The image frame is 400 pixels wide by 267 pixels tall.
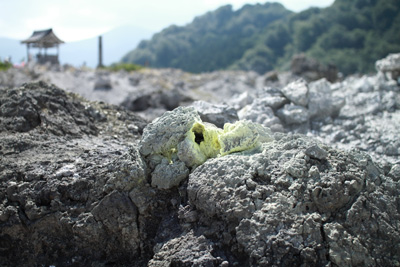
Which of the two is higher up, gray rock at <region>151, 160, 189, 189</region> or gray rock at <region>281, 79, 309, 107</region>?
gray rock at <region>281, 79, 309, 107</region>

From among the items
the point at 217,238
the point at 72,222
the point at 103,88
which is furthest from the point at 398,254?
the point at 103,88

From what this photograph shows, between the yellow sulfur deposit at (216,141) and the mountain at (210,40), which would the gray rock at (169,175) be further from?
the mountain at (210,40)

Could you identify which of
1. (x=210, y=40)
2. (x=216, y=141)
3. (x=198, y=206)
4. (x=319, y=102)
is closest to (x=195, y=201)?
(x=198, y=206)

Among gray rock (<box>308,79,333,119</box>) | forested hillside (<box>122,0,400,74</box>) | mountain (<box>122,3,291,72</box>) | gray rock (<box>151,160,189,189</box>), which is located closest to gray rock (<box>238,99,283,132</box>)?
gray rock (<box>308,79,333,119</box>)

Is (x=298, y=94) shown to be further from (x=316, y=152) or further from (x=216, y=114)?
(x=316, y=152)

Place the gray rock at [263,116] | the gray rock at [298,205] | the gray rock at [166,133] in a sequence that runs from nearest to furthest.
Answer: the gray rock at [298,205], the gray rock at [166,133], the gray rock at [263,116]

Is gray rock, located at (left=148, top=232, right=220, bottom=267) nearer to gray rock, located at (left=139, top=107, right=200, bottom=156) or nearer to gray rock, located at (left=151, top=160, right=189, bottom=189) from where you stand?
gray rock, located at (left=151, top=160, right=189, bottom=189)

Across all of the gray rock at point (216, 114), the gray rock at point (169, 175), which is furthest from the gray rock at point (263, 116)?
the gray rock at point (169, 175)
